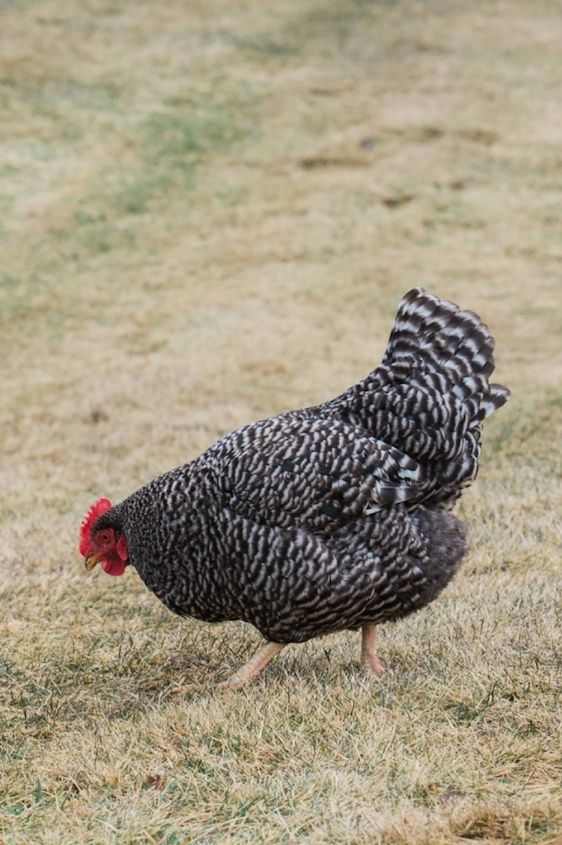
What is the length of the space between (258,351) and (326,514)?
965 cm

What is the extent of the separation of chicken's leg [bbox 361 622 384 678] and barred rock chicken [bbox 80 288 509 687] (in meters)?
0.01

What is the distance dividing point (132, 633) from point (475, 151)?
55.2 ft

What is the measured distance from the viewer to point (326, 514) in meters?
5.32

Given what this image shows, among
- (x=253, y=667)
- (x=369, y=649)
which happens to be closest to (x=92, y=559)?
(x=253, y=667)

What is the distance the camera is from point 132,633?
6422 millimetres

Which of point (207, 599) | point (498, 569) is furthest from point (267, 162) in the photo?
point (207, 599)

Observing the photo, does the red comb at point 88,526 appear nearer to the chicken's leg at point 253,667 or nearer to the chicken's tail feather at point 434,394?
the chicken's leg at point 253,667

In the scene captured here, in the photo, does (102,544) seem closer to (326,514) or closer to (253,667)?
(253,667)

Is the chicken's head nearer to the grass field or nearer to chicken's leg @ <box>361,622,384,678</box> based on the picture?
the grass field

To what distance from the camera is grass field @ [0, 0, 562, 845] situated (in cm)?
432

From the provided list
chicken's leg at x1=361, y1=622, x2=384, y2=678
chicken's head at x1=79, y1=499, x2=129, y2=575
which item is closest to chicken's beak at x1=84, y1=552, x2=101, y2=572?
chicken's head at x1=79, y1=499, x2=129, y2=575

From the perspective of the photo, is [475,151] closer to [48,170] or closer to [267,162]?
[267,162]

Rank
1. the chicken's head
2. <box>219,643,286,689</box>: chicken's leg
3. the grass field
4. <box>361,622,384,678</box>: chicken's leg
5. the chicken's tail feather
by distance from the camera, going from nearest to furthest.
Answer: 1. the grass field
2. <box>219,643,286,689</box>: chicken's leg
3. <box>361,622,384,678</box>: chicken's leg
4. the chicken's tail feather
5. the chicken's head

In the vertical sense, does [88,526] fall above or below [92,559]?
above
